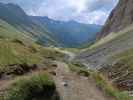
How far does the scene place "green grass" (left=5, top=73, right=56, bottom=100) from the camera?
2024 centimetres

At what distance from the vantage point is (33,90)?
21.1 m

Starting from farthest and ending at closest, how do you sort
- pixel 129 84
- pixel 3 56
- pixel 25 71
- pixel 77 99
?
pixel 129 84
pixel 3 56
pixel 25 71
pixel 77 99

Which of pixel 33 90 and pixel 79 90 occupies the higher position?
pixel 79 90

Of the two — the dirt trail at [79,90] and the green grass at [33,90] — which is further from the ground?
the dirt trail at [79,90]

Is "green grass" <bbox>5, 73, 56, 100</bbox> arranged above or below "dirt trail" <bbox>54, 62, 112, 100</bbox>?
below

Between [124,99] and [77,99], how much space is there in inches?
175

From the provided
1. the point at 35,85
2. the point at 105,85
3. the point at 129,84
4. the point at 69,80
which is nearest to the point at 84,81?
the point at 69,80

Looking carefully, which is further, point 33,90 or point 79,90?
point 79,90

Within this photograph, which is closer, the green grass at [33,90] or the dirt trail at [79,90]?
the green grass at [33,90]

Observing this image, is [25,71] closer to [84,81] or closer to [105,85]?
[84,81]

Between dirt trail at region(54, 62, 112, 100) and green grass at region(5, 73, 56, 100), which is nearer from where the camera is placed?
green grass at region(5, 73, 56, 100)

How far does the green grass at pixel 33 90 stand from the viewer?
20237 mm

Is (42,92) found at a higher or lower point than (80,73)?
lower

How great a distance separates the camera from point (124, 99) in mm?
26938
